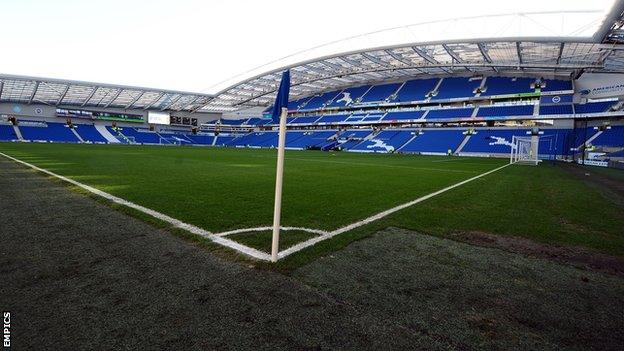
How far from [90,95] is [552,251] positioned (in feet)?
223

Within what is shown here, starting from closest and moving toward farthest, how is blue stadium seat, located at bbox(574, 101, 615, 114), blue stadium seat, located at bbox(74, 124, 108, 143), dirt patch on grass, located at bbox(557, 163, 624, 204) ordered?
dirt patch on grass, located at bbox(557, 163, 624, 204)
blue stadium seat, located at bbox(574, 101, 615, 114)
blue stadium seat, located at bbox(74, 124, 108, 143)

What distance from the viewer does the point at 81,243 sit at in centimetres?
376

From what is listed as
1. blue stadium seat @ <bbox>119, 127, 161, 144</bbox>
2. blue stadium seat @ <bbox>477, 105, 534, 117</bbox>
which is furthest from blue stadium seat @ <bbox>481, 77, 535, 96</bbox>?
blue stadium seat @ <bbox>119, 127, 161, 144</bbox>

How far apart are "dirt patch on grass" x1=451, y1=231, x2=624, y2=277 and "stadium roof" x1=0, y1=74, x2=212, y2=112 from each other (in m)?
57.8

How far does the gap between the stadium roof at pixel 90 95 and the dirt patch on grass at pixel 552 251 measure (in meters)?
57.8

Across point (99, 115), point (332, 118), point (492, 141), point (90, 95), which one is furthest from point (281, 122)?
point (99, 115)

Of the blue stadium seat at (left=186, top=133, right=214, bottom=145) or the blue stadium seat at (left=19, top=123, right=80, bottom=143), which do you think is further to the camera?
the blue stadium seat at (left=186, top=133, right=214, bottom=145)

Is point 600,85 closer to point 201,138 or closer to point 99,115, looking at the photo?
point 201,138

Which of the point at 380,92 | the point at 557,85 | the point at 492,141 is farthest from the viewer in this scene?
the point at 380,92

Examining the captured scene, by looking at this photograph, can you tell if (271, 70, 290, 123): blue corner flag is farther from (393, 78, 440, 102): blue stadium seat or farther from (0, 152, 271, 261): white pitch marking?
(393, 78, 440, 102): blue stadium seat

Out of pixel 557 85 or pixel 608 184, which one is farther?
pixel 557 85

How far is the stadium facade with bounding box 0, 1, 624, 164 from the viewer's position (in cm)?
3488

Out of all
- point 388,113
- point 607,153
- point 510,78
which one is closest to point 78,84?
point 388,113

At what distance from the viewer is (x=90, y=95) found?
181 feet
